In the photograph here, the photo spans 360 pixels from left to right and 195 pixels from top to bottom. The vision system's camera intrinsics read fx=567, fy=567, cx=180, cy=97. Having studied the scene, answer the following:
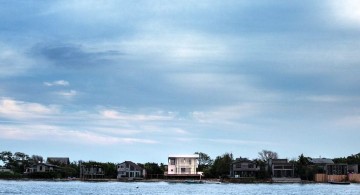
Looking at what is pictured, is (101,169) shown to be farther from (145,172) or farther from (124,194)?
(124,194)

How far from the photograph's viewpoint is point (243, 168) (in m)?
126

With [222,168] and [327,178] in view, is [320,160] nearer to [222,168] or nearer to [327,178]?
[327,178]

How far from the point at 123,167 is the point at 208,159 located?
3330 centimetres

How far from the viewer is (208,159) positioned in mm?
158750

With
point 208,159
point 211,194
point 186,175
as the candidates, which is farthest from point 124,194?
point 208,159

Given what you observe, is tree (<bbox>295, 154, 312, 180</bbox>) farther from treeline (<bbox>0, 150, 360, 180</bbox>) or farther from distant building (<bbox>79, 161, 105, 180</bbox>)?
distant building (<bbox>79, 161, 105, 180</bbox>)

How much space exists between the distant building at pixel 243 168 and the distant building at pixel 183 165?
8.48 m

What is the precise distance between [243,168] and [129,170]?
26.8m

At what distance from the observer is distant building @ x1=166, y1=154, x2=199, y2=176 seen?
124 metres

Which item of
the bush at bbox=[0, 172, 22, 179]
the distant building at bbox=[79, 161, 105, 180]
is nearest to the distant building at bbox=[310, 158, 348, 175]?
the distant building at bbox=[79, 161, 105, 180]

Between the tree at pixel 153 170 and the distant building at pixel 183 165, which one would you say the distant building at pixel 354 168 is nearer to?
the distant building at pixel 183 165

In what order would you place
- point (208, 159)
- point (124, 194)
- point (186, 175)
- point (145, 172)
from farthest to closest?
point (208, 159) < point (145, 172) < point (186, 175) < point (124, 194)

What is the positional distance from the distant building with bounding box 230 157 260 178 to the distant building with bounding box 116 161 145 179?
2176 cm

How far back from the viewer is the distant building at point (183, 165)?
124 meters
